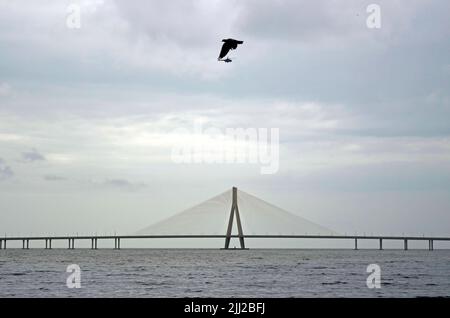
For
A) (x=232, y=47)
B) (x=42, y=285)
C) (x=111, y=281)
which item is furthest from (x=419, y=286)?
(x=232, y=47)
